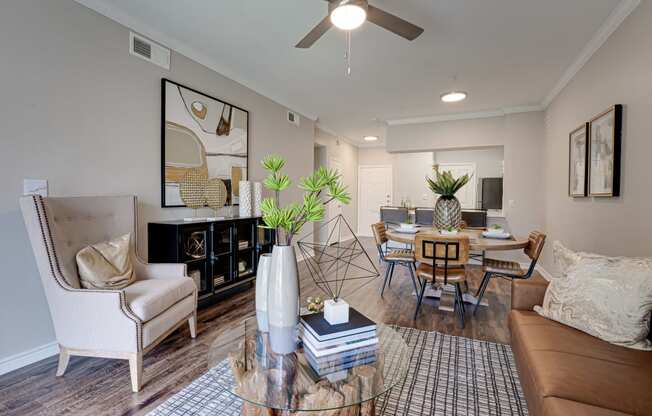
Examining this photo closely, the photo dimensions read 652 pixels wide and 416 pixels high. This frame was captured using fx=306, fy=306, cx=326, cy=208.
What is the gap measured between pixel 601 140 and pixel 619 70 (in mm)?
585

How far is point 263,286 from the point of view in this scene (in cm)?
147

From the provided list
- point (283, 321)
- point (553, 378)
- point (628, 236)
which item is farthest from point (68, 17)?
point (628, 236)

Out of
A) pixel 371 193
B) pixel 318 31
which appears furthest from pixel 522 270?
pixel 371 193

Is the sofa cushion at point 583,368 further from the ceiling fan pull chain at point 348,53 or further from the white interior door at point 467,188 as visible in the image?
the white interior door at point 467,188

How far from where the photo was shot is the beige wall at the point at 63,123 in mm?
2010

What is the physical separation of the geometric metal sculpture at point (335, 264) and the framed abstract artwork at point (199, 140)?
1312 mm

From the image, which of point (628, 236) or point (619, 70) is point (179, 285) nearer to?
point (628, 236)

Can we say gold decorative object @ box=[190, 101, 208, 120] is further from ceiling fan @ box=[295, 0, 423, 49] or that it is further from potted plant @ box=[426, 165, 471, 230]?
potted plant @ box=[426, 165, 471, 230]

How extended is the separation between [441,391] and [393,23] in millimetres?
2441

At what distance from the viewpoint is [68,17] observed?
2.27m

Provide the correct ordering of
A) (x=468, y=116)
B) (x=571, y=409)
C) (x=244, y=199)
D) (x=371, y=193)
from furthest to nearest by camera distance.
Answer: (x=371, y=193)
(x=468, y=116)
(x=244, y=199)
(x=571, y=409)

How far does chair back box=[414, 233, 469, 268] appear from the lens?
2.64m

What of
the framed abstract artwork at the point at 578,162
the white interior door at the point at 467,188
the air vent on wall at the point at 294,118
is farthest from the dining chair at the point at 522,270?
the white interior door at the point at 467,188

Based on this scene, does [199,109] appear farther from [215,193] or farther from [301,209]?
[301,209]
